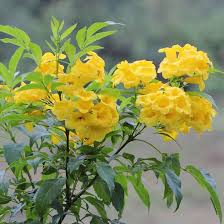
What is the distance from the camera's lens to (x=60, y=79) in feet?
2.40

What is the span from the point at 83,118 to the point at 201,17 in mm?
2321

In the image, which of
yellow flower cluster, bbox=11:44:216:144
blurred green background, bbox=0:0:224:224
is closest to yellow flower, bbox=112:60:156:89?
yellow flower cluster, bbox=11:44:216:144

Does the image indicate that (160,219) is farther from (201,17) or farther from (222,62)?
(201,17)

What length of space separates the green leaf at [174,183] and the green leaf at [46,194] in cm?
14

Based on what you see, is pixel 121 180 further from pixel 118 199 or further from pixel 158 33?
pixel 158 33

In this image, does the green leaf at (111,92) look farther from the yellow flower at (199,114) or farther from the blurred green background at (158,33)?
the blurred green background at (158,33)

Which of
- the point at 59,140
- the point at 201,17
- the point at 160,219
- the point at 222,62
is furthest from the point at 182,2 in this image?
the point at 59,140

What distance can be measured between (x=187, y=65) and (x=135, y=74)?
0.22 ft

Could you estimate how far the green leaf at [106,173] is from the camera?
0.71 m

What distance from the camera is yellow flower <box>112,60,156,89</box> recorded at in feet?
2.50

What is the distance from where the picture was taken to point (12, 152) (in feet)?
2.48

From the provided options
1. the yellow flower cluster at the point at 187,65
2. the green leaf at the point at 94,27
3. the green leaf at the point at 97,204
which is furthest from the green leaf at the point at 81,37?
the green leaf at the point at 97,204

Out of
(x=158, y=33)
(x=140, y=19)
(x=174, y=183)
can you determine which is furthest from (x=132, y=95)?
(x=140, y=19)

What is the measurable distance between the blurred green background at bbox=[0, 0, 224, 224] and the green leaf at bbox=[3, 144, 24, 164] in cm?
138
